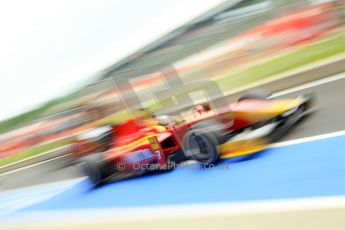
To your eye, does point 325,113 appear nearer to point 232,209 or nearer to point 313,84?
point 313,84

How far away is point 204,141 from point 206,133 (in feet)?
0.29

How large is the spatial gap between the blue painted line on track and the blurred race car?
0.37ft

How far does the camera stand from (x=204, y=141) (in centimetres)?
327

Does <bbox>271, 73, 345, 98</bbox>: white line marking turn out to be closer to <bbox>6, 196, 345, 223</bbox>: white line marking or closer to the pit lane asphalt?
the pit lane asphalt

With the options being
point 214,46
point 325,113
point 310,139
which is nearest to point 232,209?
point 310,139

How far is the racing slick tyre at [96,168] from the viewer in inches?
165

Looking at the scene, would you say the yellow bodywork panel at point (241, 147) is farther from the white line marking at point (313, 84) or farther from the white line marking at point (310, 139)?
the white line marking at point (313, 84)

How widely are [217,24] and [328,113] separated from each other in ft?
9.97

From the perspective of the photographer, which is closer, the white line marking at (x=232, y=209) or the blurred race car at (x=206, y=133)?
the white line marking at (x=232, y=209)

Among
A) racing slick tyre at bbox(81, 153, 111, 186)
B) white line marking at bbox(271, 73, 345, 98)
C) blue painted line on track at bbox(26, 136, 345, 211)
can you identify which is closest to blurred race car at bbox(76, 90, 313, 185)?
blue painted line on track at bbox(26, 136, 345, 211)

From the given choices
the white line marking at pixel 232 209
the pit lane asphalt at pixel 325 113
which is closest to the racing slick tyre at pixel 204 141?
the pit lane asphalt at pixel 325 113

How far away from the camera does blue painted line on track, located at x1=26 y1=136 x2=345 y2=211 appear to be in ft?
8.27

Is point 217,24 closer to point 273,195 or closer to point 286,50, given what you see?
point 286,50

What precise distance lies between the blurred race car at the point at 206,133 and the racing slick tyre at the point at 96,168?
0.22 metres
